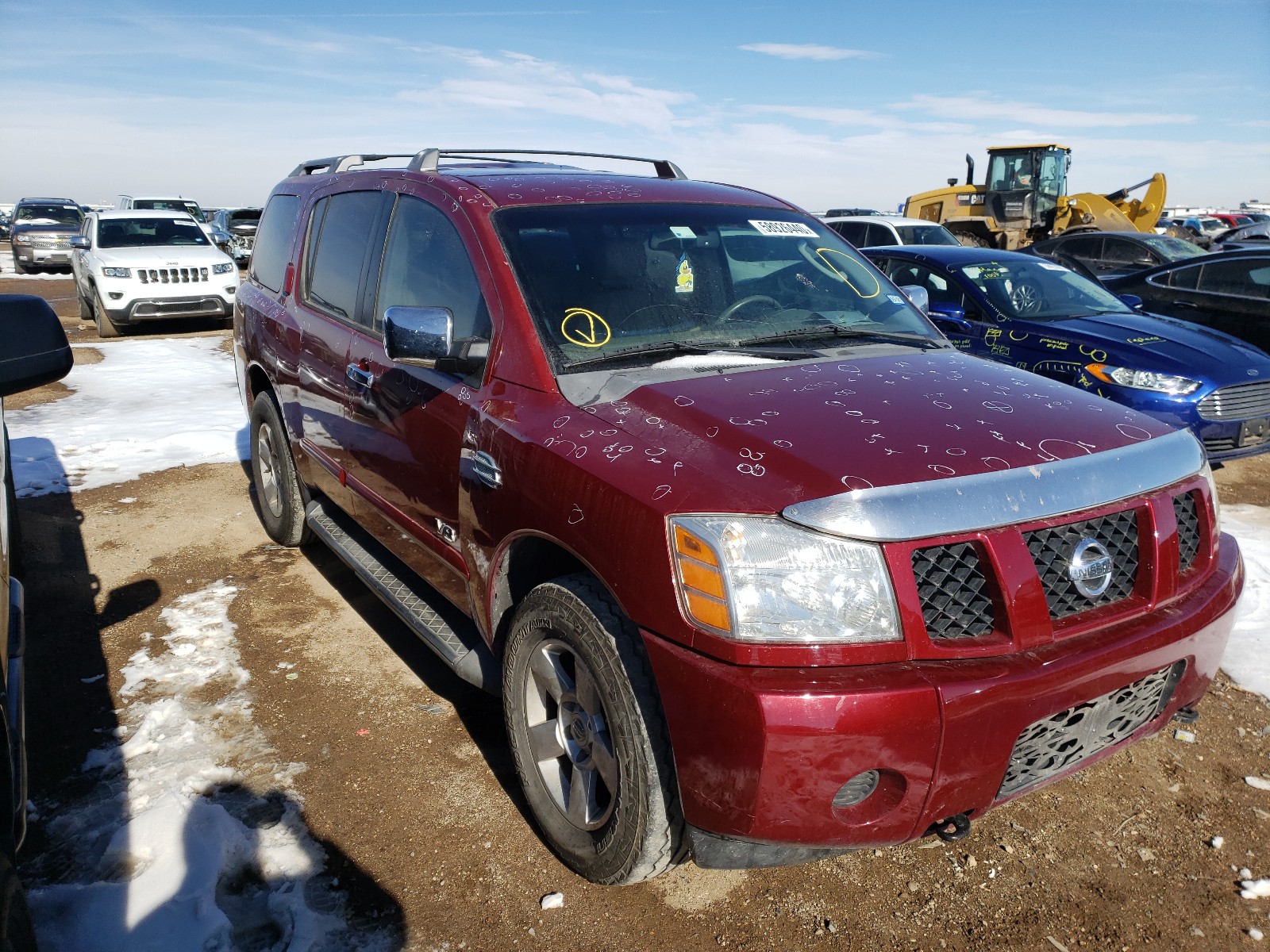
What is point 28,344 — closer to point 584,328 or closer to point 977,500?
point 584,328

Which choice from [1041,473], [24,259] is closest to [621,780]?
[1041,473]

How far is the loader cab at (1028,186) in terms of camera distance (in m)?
21.3

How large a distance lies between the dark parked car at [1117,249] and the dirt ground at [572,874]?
12369mm

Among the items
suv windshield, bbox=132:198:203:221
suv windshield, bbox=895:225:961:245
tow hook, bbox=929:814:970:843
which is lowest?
tow hook, bbox=929:814:970:843

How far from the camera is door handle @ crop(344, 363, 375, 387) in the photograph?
3.40 metres

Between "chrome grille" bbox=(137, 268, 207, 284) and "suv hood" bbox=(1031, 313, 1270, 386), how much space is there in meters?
11.3

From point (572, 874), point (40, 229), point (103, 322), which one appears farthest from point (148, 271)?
point (40, 229)

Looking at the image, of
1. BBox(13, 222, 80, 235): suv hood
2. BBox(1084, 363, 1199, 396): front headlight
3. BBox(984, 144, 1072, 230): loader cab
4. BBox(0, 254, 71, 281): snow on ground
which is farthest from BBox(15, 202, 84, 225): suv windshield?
BBox(1084, 363, 1199, 396): front headlight

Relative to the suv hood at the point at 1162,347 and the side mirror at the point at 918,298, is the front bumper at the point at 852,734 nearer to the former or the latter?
the side mirror at the point at 918,298

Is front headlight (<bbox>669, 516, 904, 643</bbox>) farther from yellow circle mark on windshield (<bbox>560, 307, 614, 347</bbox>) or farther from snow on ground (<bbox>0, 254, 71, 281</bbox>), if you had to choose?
snow on ground (<bbox>0, 254, 71, 281</bbox>)

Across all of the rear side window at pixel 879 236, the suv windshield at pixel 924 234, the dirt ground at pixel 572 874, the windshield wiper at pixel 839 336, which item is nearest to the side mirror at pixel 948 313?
the windshield wiper at pixel 839 336

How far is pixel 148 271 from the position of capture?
1256 cm

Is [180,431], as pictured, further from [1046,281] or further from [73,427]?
[1046,281]

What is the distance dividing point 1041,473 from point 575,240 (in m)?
1.66
